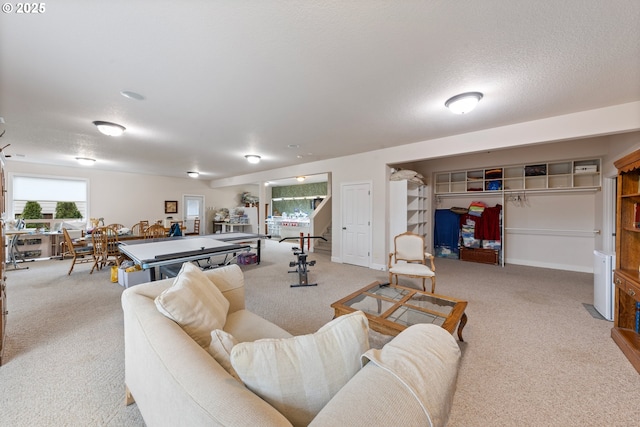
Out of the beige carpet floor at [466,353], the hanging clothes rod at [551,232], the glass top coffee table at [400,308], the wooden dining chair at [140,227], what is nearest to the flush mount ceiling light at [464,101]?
the glass top coffee table at [400,308]

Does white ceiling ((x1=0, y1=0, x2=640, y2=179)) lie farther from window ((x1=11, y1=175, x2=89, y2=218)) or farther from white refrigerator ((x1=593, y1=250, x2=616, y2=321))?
window ((x1=11, y1=175, x2=89, y2=218))

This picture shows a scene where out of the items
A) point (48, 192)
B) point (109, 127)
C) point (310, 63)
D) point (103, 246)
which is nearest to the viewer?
point (310, 63)

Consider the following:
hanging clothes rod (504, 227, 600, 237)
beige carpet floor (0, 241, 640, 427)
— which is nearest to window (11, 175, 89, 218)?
beige carpet floor (0, 241, 640, 427)

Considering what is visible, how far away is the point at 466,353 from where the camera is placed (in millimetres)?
2133

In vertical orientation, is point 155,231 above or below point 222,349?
above

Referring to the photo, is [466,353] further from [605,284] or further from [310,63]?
[310,63]

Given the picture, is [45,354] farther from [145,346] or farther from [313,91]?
[313,91]

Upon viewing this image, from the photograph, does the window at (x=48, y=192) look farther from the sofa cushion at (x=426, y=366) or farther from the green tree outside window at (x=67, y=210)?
the sofa cushion at (x=426, y=366)

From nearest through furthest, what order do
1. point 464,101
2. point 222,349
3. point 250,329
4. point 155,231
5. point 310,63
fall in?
point 222,349, point 250,329, point 310,63, point 464,101, point 155,231

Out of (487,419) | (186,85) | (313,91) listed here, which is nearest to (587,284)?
(487,419)

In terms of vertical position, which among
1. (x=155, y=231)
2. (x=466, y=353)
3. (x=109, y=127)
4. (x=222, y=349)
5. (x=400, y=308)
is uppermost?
(x=109, y=127)

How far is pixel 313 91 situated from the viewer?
2.52m

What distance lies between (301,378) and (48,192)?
357 inches

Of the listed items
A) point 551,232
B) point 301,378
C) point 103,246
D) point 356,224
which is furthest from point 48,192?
point 551,232
